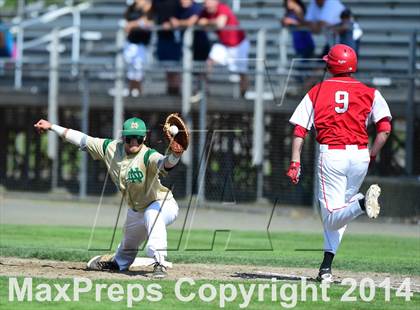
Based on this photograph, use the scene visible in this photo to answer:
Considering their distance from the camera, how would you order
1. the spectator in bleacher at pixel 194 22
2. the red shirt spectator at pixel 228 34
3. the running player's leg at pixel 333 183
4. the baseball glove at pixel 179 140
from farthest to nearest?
the spectator in bleacher at pixel 194 22
the red shirt spectator at pixel 228 34
the running player's leg at pixel 333 183
the baseball glove at pixel 179 140

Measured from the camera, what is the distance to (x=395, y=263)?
12781 millimetres

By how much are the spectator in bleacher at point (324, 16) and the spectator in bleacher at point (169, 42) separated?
9.21ft

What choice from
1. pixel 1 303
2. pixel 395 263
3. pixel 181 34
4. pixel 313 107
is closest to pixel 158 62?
pixel 181 34

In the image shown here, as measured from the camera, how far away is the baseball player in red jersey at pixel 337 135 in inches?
413

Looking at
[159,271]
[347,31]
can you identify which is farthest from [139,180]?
[347,31]

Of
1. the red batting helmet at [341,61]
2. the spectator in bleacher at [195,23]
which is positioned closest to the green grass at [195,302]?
the red batting helmet at [341,61]

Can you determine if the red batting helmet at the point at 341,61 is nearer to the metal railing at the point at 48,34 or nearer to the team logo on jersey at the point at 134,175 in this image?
the team logo on jersey at the point at 134,175

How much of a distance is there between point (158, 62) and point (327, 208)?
11.7m

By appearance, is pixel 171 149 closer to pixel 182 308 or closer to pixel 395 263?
pixel 182 308

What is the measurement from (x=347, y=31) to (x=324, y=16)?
1062 millimetres

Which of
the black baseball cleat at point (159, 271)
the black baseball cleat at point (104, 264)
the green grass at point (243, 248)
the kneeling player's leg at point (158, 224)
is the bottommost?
the green grass at point (243, 248)

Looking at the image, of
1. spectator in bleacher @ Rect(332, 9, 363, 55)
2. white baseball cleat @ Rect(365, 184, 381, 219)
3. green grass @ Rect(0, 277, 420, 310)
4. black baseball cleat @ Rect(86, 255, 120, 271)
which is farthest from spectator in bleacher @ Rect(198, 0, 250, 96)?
green grass @ Rect(0, 277, 420, 310)

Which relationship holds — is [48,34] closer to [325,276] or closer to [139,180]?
[139,180]

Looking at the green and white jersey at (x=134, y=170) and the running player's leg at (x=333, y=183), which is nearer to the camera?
the running player's leg at (x=333, y=183)
